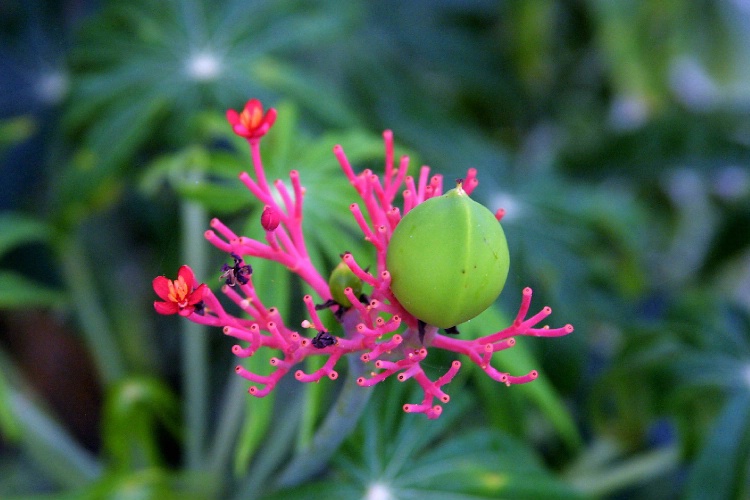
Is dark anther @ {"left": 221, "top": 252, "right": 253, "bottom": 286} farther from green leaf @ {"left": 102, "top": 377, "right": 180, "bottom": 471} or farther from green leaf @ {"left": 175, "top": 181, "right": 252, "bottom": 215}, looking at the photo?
green leaf @ {"left": 102, "top": 377, "right": 180, "bottom": 471}

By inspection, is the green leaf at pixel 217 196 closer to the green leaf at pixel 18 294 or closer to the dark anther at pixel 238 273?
the green leaf at pixel 18 294

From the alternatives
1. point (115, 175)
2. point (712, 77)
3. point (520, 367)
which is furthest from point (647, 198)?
point (115, 175)

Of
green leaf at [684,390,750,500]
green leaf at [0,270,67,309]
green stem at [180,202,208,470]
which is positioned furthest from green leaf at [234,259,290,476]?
green leaf at [684,390,750,500]

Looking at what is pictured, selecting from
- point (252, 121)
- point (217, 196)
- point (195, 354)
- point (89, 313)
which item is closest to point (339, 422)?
point (252, 121)

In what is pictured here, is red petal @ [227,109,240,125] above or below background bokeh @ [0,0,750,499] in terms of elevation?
below

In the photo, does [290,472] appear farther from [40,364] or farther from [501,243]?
[40,364]

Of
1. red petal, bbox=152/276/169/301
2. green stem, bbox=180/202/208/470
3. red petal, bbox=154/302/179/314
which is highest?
green stem, bbox=180/202/208/470
